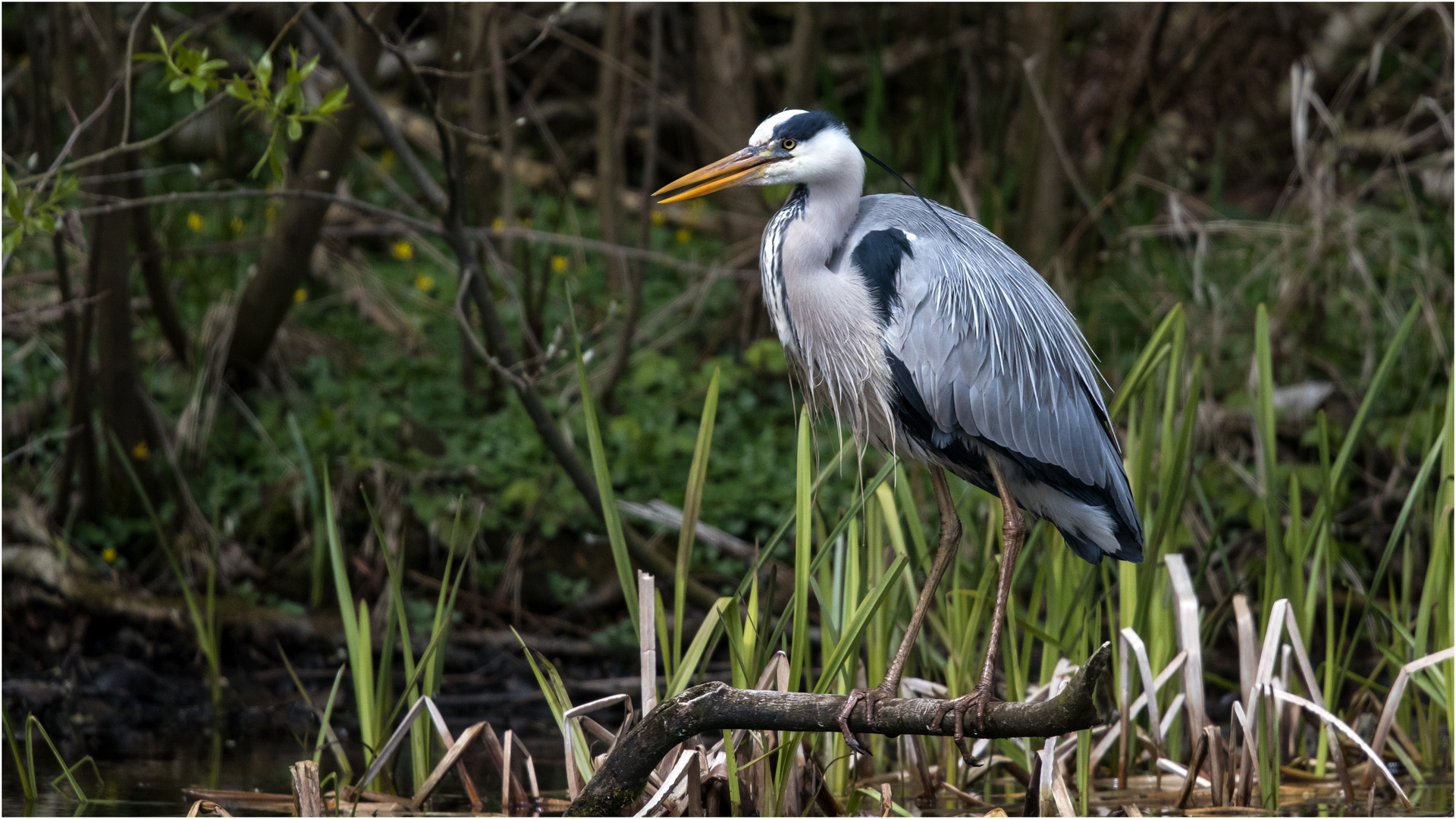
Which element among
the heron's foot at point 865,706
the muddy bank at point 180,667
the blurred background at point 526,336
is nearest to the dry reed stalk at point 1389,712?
the blurred background at point 526,336

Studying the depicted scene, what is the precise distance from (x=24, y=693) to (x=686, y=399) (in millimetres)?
3071

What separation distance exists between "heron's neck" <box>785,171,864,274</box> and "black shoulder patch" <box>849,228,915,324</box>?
0.08 metres

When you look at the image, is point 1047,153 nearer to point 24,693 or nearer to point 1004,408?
point 1004,408

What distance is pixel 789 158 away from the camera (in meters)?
2.95

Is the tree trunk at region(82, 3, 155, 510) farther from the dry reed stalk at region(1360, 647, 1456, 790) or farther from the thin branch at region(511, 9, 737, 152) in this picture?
the dry reed stalk at region(1360, 647, 1456, 790)

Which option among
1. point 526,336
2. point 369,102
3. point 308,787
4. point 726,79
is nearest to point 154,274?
point 526,336

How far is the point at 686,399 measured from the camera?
254 inches

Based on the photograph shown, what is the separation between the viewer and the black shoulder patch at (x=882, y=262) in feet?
9.78

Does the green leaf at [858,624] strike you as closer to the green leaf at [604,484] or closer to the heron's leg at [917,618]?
the heron's leg at [917,618]

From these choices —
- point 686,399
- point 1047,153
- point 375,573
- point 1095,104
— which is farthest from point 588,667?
point 1095,104

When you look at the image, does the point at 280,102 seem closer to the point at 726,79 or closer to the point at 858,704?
the point at 858,704

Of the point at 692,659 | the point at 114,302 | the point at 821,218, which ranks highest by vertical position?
the point at 821,218

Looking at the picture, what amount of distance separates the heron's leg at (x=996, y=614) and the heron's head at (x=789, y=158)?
784 mm

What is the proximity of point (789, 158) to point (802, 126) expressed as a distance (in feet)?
0.24
